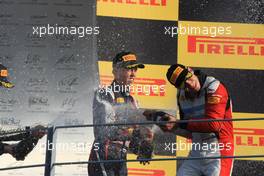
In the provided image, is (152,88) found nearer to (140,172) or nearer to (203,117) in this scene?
(203,117)

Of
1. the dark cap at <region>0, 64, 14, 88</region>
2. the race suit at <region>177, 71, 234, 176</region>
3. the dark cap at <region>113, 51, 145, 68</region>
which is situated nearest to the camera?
the race suit at <region>177, 71, 234, 176</region>

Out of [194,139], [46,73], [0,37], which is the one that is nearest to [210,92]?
[194,139]

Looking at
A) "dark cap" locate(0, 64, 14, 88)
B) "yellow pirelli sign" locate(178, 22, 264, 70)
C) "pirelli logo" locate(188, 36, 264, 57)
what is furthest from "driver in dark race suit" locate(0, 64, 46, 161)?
"pirelli logo" locate(188, 36, 264, 57)

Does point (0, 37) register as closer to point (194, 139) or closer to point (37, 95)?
point (37, 95)

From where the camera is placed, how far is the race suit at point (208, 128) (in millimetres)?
6301

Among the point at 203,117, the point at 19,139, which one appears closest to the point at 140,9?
the point at 203,117

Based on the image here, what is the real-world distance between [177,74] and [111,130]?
84 centimetres

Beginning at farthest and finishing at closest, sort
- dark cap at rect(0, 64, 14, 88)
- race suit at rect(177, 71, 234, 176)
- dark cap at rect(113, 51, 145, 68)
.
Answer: dark cap at rect(113, 51, 145, 68) → dark cap at rect(0, 64, 14, 88) → race suit at rect(177, 71, 234, 176)

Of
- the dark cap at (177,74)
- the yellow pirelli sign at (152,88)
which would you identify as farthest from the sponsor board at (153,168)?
the dark cap at (177,74)

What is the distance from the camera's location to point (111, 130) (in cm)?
669

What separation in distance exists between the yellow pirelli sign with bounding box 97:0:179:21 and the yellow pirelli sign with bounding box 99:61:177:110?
0.46 meters

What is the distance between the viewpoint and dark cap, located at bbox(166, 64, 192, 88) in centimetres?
636

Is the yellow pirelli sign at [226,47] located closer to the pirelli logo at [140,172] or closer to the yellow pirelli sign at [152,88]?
the yellow pirelli sign at [152,88]

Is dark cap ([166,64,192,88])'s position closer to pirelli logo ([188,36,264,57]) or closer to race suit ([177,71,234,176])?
race suit ([177,71,234,176])
